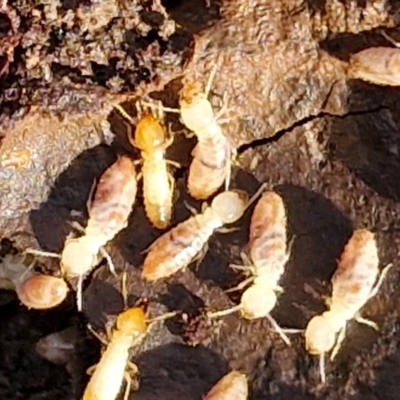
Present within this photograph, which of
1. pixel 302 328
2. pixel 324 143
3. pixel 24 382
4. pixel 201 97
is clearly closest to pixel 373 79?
pixel 324 143

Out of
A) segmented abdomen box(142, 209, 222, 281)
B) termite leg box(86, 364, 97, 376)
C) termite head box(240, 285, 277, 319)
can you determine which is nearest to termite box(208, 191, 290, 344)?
termite head box(240, 285, 277, 319)

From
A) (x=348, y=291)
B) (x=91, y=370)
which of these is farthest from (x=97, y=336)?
(x=348, y=291)

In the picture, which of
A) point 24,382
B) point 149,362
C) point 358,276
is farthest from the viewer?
point 24,382

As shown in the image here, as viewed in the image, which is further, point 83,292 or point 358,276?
point 83,292

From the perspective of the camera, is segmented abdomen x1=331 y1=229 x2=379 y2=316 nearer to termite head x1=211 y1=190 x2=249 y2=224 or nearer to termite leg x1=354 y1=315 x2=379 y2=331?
termite leg x1=354 y1=315 x2=379 y2=331

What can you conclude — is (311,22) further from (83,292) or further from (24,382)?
(24,382)

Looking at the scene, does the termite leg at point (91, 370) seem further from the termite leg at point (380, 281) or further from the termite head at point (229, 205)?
the termite leg at point (380, 281)

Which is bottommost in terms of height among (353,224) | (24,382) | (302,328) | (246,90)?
(24,382)

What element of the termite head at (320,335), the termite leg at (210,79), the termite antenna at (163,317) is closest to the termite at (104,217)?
the termite antenna at (163,317)
